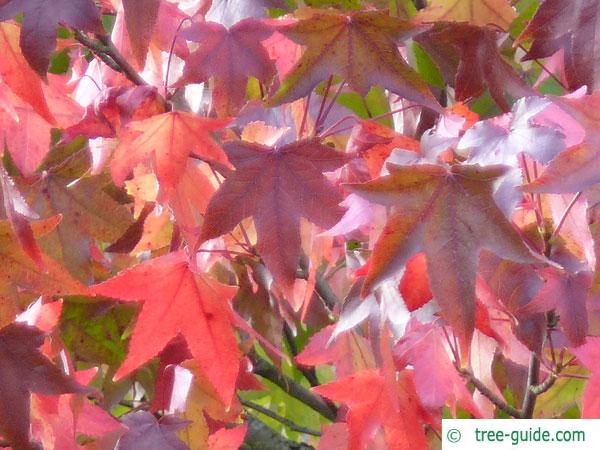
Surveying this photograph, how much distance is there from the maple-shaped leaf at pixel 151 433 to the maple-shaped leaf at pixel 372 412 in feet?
0.44

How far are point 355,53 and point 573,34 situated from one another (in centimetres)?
20

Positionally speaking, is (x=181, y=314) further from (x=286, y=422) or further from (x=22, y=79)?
(x=286, y=422)

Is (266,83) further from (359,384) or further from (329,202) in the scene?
(359,384)

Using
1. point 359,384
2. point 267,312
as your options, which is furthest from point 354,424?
point 267,312

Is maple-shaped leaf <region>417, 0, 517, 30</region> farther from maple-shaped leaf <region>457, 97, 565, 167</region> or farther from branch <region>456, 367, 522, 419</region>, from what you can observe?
branch <region>456, 367, 522, 419</region>

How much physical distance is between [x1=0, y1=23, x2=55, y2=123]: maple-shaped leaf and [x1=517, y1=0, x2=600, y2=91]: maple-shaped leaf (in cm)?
43

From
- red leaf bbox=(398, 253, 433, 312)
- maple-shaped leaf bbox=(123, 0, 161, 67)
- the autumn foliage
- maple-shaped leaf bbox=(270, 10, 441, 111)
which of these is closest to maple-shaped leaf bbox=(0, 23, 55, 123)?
the autumn foliage

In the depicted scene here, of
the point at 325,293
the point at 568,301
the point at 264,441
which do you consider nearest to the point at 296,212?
the point at 568,301

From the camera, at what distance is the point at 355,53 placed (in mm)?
800

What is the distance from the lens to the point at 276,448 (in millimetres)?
1199

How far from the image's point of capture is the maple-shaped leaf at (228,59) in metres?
0.85

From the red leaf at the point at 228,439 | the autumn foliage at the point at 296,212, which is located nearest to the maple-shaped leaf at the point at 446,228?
the autumn foliage at the point at 296,212

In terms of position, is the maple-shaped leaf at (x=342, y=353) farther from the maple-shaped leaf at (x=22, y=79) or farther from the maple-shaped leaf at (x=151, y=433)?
the maple-shaped leaf at (x=22, y=79)

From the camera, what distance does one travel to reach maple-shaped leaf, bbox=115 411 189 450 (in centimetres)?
83
